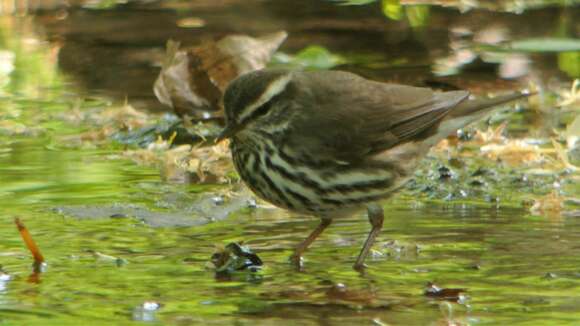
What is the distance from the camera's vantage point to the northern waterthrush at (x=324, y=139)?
6.73m

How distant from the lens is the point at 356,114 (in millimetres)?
7172

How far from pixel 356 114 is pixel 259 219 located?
2.47 ft

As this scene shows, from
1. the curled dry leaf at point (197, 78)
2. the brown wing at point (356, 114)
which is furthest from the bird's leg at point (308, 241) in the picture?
the curled dry leaf at point (197, 78)

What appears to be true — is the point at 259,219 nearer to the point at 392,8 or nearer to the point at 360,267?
the point at 360,267

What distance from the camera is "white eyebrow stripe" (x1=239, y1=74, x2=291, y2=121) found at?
268 inches

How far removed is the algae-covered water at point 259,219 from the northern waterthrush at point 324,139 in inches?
9.8

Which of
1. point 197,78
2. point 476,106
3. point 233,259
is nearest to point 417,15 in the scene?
point 197,78

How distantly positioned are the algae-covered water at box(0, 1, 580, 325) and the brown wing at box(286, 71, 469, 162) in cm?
44

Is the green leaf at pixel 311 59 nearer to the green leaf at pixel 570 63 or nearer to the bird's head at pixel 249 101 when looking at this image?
the green leaf at pixel 570 63

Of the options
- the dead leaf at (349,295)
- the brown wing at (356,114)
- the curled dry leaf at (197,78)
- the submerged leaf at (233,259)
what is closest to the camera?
the dead leaf at (349,295)

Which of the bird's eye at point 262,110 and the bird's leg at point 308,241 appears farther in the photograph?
the bird's eye at point 262,110

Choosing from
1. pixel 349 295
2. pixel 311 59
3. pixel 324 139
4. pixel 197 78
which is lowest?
pixel 349 295

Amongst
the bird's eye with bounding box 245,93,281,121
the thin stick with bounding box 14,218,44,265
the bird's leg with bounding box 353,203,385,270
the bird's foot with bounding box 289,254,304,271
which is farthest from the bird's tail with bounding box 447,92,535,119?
the thin stick with bounding box 14,218,44,265

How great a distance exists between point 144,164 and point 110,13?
567 centimetres
